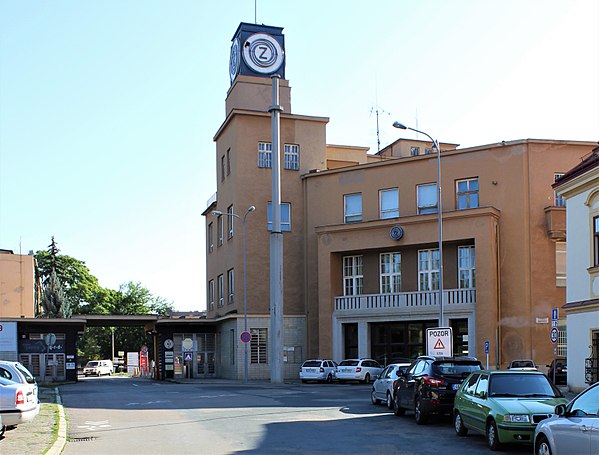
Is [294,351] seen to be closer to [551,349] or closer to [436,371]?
[551,349]

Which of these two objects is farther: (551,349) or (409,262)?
(409,262)

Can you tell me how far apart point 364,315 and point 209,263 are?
19.3 metres

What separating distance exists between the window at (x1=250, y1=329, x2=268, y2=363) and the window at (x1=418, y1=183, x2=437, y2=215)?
12.7 m

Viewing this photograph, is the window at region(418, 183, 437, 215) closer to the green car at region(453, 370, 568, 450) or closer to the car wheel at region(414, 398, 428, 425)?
the car wheel at region(414, 398, 428, 425)

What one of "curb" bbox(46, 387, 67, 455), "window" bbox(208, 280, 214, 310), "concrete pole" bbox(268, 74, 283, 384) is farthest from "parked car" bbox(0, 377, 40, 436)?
"window" bbox(208, 280, 214, 310)

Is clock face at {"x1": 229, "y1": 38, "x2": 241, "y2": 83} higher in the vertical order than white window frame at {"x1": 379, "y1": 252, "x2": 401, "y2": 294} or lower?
higher

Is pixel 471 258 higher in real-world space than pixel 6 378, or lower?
higher

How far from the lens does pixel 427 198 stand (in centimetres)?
4900

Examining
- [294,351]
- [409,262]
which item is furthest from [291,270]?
[409,262]

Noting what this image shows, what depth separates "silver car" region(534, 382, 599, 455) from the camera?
10.4 m

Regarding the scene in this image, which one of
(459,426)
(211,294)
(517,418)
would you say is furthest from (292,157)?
(517,418)

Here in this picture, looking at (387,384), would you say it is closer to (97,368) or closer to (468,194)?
(468,194)

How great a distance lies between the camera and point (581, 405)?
11086mm

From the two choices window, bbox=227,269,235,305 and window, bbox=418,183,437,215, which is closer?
window, bbox=418,183,437,215
